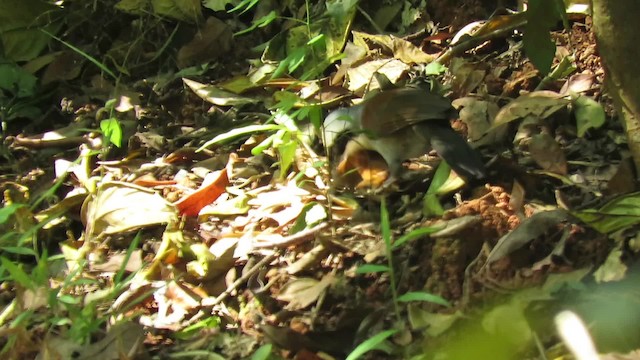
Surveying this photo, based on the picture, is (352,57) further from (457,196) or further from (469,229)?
(469,229)

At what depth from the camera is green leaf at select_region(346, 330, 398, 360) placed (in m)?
1.43

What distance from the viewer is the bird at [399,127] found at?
197 centimetres

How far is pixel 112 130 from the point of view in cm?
241

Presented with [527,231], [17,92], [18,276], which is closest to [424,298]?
[527,231]

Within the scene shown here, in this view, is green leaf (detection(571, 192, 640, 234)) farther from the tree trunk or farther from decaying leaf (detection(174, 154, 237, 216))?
decaying leaf (detection(174, 154, 237, 216))

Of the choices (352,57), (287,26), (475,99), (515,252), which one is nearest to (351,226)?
(515,252)

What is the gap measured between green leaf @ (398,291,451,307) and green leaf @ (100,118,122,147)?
3.88 ft

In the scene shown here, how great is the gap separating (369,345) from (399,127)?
76 cm

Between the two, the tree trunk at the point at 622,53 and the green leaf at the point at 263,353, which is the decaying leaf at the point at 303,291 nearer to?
the green leaf at the point at 263,353

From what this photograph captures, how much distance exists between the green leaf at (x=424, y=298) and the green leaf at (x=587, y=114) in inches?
26.9

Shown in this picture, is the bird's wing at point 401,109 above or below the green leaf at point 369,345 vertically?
above

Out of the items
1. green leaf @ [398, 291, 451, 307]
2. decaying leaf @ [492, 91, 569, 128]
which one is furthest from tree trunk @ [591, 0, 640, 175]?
green leaf @ [398, 291, 451, 307]

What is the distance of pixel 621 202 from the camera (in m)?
1.57

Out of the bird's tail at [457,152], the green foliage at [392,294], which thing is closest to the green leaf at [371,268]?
the green foliage at [392,294]
